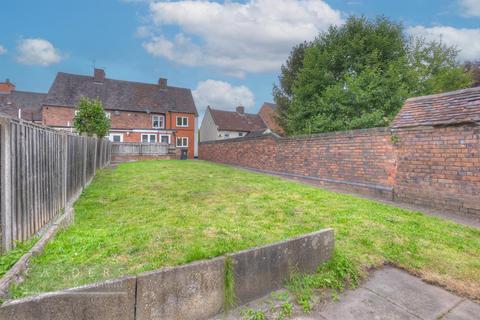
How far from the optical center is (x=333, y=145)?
335 inches

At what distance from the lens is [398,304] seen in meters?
2.36

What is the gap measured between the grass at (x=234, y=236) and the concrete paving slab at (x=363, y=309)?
0.25m

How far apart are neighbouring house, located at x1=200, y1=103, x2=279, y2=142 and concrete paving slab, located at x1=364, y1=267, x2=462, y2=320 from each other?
32.0 meters

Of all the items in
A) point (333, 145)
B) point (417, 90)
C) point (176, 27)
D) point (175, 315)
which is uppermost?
point (176, 27)

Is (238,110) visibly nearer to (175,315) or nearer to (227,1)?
(227,1)

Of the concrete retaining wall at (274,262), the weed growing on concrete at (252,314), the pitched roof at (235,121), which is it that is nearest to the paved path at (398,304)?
the weed growing on concrete at (252,314)

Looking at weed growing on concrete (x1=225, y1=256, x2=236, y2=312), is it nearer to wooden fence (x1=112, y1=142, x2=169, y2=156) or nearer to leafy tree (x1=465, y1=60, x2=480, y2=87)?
wooden fence (x1=112, y1=142, x2=169, y2=156)

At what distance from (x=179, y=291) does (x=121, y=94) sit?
107 feet

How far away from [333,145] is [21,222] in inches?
315

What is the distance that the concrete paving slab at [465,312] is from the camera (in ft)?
7.16

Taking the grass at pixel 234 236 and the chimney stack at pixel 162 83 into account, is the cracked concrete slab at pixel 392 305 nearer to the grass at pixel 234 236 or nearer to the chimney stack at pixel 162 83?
the grass at pixel 234 236

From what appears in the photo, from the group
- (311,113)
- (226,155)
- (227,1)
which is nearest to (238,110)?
(226,155)

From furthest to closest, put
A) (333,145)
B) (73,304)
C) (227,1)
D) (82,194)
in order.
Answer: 1. (227,1)
2. (333,145)
3. (82,194)
4. (73,304)

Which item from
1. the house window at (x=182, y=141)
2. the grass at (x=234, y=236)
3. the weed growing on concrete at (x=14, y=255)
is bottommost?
the grass at (x=234, y=236)
